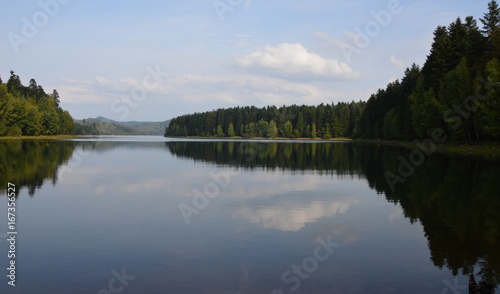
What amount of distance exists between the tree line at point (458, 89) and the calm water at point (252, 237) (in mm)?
39575

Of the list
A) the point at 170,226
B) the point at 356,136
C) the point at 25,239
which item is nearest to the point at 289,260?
the point at 170,226

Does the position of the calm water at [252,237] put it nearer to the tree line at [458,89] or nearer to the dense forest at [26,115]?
the tree line at [458,89]

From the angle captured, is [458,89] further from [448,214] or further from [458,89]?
[448,214]

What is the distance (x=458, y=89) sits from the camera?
242 ft

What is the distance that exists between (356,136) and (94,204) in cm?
15801

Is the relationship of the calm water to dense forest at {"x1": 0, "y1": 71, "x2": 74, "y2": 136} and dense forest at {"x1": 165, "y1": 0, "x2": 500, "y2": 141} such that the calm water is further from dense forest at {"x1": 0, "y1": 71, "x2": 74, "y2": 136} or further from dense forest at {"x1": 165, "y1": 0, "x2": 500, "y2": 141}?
dense forest at {"x1": 0, "y1": 71, "x2": 74, "y2": 136}

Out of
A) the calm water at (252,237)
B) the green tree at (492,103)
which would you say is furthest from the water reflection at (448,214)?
the green tree at (492,103)

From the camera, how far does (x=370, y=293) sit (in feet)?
39.8

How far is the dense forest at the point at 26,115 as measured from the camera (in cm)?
13450

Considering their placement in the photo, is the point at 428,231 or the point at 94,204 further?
the point at 94,204

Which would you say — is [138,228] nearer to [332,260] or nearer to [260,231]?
[260,231]

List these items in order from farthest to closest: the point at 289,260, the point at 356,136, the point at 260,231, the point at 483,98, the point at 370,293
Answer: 1. the point at 356,136
2. the point at 483,98
3. the point at 260,231
4. the point at 289,260
5. the point at 370,293

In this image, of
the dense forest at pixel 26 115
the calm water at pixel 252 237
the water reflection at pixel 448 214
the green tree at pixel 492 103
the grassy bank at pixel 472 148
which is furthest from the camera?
the dense forest at pixel 26 115

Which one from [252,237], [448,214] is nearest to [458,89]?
[448,214]
